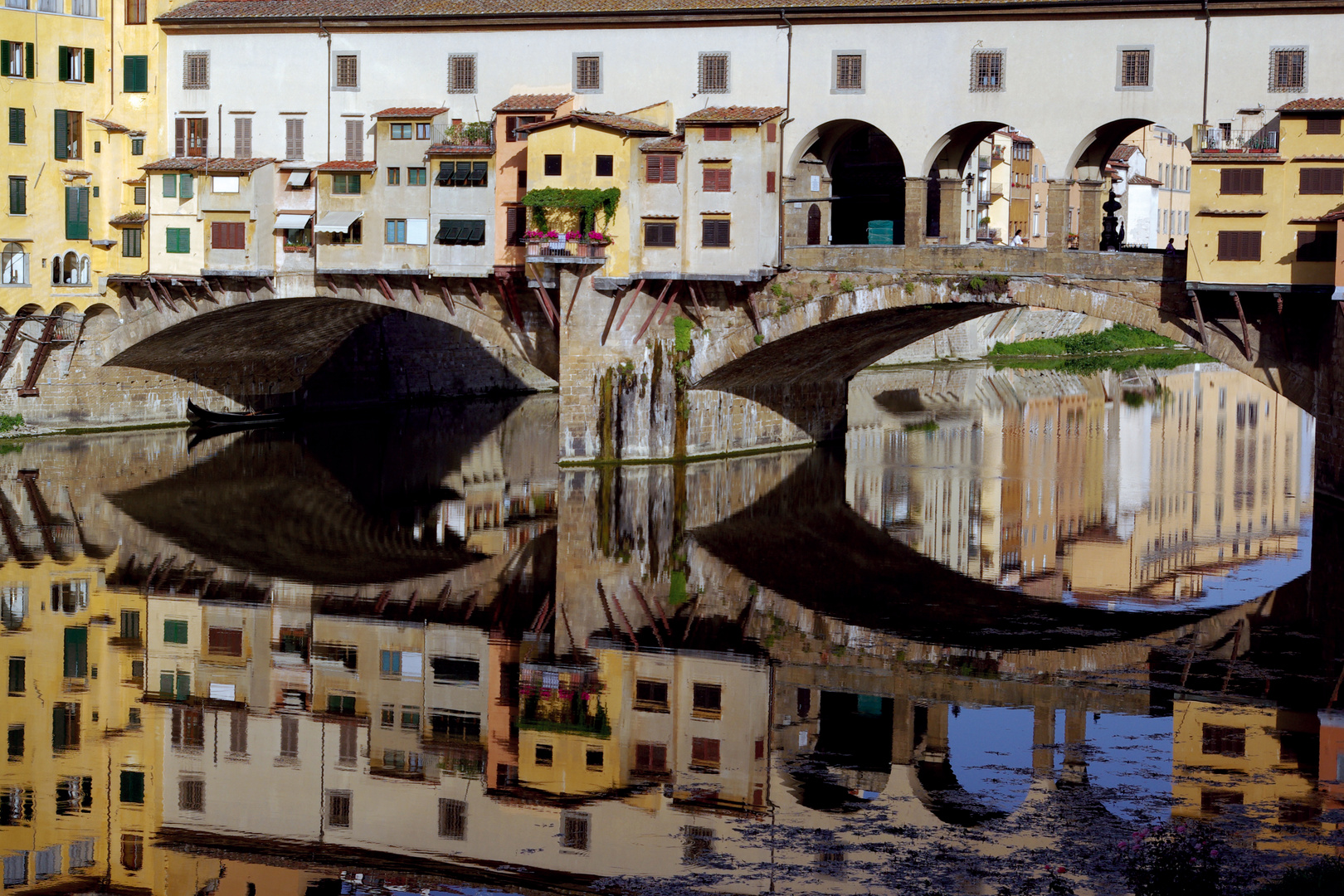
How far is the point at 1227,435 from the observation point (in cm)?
5250

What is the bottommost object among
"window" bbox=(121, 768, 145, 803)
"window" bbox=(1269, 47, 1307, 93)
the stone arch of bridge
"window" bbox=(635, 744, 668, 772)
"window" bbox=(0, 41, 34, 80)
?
"window" bbox=(121, 768, 145, 803)

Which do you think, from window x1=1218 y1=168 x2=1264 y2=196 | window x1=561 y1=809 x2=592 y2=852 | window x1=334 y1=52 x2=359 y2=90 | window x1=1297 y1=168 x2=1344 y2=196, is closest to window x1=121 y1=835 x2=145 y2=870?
window x1=561 y1=809 x2=592 y2=852

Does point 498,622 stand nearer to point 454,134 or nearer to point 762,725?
point 762,725

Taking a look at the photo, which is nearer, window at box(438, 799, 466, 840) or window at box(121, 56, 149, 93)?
window at box(438, 799, 466, 840)

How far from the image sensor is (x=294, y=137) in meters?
45.9

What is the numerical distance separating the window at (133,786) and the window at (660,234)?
2357cm

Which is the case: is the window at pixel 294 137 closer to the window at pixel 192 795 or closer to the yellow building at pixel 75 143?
the yellow building at pixel 75 143

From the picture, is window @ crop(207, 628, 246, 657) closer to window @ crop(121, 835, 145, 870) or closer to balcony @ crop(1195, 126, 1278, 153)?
window @ crop(121, 835, 145, 870)

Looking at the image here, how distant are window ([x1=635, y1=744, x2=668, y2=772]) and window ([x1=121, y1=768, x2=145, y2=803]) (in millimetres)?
5561

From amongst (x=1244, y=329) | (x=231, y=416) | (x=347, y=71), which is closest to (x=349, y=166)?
(x=347, y=71)

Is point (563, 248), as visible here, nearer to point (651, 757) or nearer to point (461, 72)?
point (461, 72)

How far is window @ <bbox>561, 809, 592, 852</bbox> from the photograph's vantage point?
1812 cm

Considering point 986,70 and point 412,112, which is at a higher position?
point 986,70

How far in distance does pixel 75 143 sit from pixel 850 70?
817 inches
